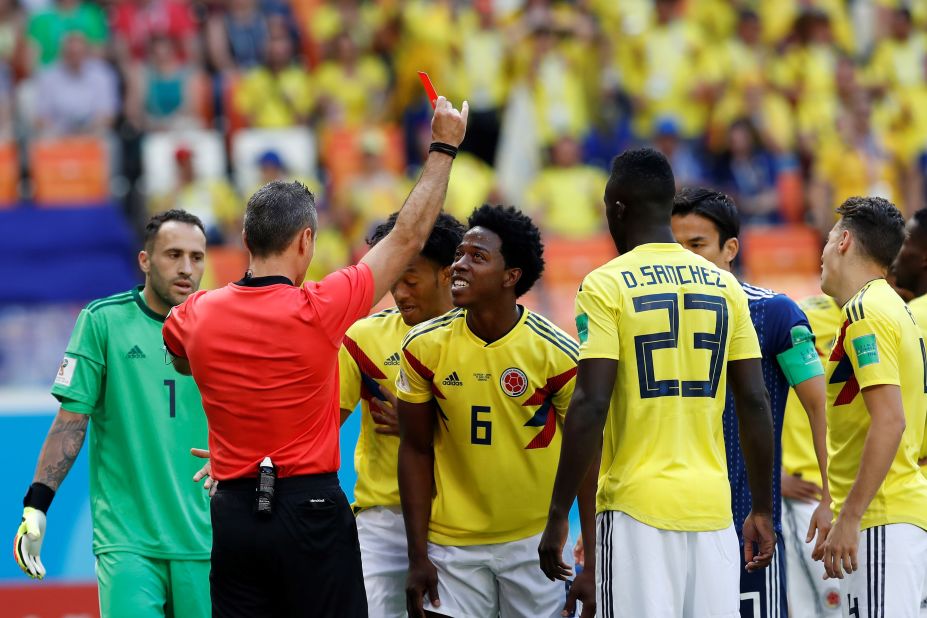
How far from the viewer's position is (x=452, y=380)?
214 inches

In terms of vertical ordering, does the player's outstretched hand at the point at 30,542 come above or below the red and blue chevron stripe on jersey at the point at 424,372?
below

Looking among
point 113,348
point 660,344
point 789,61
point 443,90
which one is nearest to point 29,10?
point 443,90

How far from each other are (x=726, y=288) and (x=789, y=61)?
42.6 ft

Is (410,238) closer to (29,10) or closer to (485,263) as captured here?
(485,263)

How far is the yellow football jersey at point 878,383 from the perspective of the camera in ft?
16.9

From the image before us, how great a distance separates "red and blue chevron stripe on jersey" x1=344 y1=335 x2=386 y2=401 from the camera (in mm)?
6051

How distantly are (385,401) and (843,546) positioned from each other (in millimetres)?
2197

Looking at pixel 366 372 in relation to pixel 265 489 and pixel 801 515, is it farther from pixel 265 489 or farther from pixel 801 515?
pixel 801 515

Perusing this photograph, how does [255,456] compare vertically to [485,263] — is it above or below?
below

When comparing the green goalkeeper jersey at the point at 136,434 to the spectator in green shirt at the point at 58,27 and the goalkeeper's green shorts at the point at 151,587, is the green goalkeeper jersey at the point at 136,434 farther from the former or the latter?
the spectator in green shirt at the point at 58,27

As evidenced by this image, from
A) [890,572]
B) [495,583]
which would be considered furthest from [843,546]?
[495,583]

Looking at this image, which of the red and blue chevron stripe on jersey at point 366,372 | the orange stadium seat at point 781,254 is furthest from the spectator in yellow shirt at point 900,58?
the red and blue chevron stripe on jersey at point 366,372

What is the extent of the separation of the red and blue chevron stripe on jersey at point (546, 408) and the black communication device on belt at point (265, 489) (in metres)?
1.29

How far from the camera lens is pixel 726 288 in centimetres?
480
